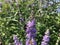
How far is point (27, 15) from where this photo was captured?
3879 mm

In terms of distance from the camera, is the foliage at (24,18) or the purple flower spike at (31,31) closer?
the purple flower spike at (31,31)

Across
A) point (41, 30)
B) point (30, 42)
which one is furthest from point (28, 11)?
point (30, 42)

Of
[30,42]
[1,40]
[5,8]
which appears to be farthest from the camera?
[5,8]

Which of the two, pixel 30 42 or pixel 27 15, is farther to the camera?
pixel 27 15

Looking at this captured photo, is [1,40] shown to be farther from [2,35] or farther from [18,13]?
[18,13]

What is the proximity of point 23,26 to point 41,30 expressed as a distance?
0.85 feet

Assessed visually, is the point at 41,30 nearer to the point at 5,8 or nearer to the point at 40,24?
the point at 40,24

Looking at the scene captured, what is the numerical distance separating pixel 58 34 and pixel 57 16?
0.33 metres

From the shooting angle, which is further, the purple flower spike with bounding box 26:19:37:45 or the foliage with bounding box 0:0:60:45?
the foliage with bounding box 0:0:60:45

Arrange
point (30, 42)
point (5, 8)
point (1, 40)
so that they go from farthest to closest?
1. point (5, 8)
2. point (1, 40)
3. point (30, 42)

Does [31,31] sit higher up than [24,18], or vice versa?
[31,31]

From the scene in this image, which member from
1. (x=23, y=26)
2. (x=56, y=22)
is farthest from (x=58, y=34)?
(x=23, y=26)

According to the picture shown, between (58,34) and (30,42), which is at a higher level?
(30,42)

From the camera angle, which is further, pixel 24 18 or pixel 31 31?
pixel 24 18
